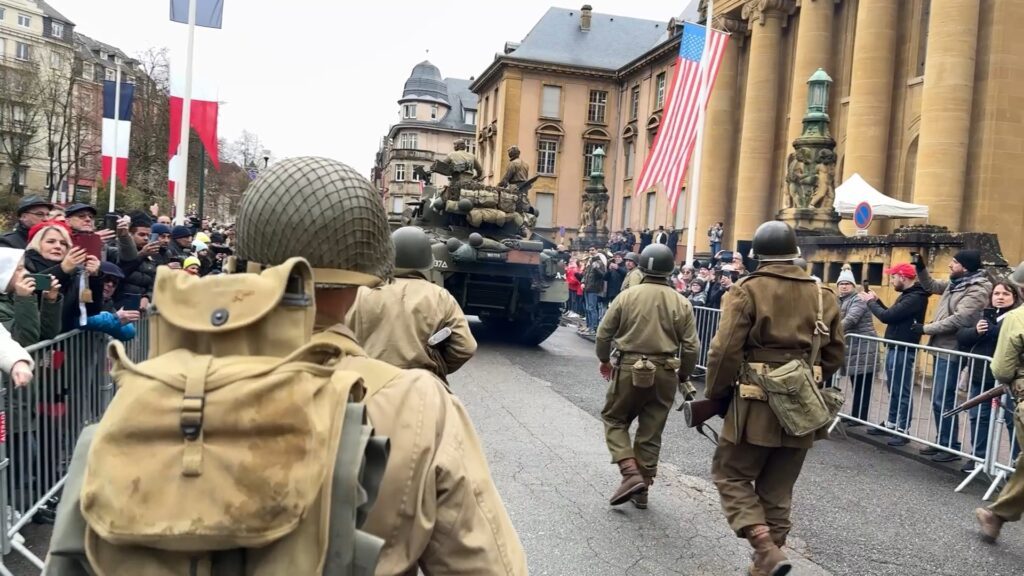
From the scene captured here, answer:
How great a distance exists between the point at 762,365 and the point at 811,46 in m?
23.3

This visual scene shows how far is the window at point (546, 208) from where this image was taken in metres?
50.9

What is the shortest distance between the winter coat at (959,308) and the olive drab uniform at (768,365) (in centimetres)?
395

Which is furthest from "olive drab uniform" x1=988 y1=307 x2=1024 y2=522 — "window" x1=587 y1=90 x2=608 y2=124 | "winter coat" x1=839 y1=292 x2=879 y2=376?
"window" x1=587 y1=90 x2=608 y2=124

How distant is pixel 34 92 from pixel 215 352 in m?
44.1

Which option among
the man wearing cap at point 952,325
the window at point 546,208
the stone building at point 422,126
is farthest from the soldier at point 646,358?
the stone building at point 422,126

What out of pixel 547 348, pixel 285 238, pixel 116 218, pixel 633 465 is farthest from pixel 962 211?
pixel 285 238

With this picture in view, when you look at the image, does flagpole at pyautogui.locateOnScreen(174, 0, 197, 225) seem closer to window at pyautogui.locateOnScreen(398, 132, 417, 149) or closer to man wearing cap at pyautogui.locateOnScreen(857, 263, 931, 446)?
man wearing cap at pyautogui.locateOnScreen(857, 263, 931, 446)

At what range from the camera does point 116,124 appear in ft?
71.3

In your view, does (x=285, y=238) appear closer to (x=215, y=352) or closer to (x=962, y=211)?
(x=215, y=352)

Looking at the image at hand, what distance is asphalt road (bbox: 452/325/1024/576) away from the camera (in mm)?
4812

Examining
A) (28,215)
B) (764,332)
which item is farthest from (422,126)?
(764,332)

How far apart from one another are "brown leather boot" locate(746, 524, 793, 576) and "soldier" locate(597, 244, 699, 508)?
4.28 ft

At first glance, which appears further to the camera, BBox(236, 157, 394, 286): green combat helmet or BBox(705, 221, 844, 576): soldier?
BBox(705, 221, 844, 576): soldier

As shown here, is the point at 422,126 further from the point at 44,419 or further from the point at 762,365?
the point at 762,365
